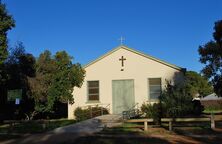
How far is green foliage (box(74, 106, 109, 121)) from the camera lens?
104ft

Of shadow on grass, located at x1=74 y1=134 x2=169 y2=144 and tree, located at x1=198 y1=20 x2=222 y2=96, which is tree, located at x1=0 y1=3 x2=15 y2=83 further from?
tree, located at x1=198 y1=20 x2=222 y2=96

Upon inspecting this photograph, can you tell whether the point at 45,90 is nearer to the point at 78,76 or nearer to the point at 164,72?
the point at 78,76

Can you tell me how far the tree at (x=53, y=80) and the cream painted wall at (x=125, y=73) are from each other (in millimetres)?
836

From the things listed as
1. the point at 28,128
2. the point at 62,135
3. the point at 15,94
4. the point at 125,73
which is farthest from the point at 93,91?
the point at 62,135

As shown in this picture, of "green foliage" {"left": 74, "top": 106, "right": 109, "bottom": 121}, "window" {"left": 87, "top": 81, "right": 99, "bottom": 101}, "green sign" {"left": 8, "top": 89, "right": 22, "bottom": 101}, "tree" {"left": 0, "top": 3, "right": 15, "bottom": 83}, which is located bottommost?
"green foliage" {"left": 74, "top": 106, "right": 109, "bottom": 121}

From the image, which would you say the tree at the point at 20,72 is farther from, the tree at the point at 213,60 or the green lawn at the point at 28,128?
the tree at the point at 213,60

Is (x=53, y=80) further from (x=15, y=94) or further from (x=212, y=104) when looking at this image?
(x=212, y=104)

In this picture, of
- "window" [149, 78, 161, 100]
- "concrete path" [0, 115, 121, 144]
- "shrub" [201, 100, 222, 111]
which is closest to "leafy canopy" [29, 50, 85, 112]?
"window" [149, 78, 161, 100]

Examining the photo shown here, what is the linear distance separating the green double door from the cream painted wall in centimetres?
32

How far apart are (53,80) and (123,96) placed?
5709mm

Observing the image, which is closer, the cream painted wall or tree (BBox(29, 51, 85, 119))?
tree (BBox(29, 51, 85, 119))

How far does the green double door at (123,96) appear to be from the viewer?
32.6 m

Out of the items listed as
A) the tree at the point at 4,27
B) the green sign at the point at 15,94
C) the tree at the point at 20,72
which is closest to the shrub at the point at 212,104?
the tree at the point at 20,72

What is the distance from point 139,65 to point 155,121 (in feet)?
34.6
